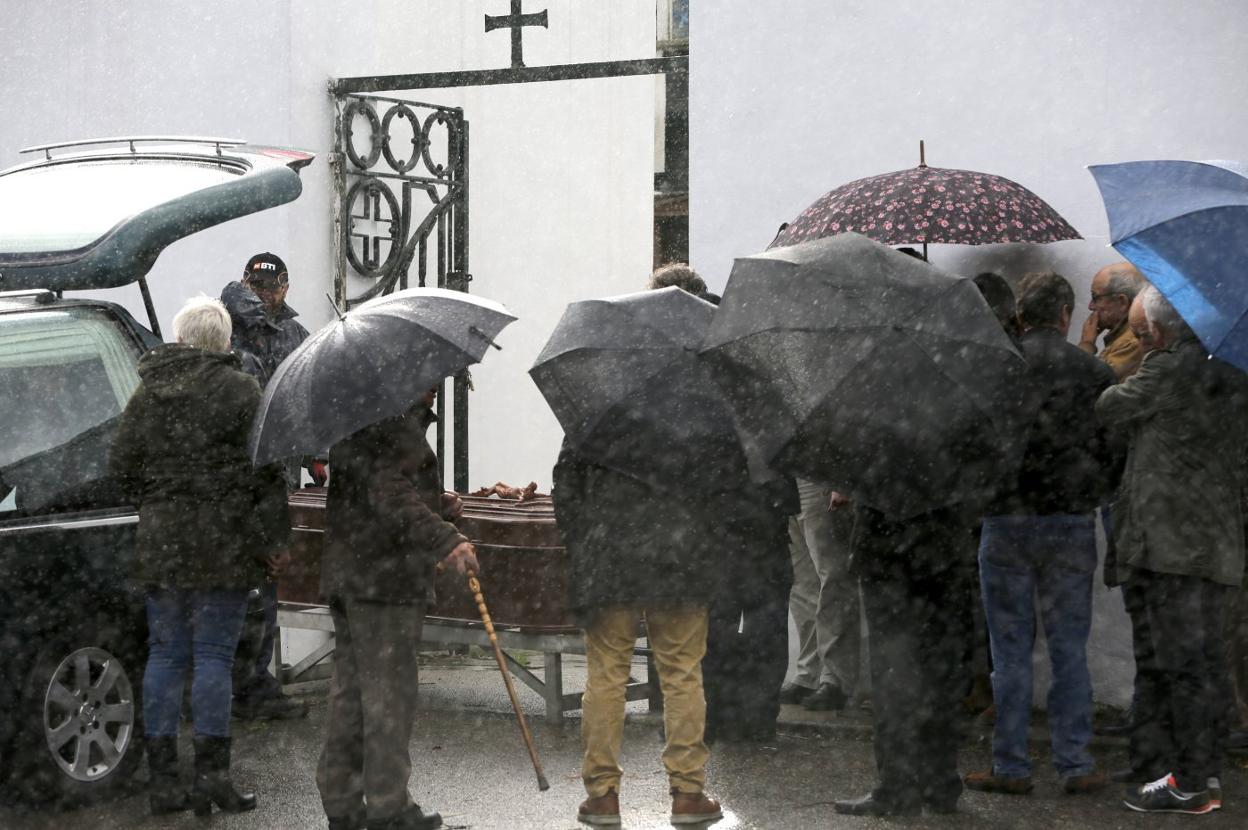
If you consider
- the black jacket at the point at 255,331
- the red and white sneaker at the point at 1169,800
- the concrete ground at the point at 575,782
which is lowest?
the concrete ground at the point at 575,782

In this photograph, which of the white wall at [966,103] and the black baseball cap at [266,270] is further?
the black baseball cap at [266,270]

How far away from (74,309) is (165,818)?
206cm

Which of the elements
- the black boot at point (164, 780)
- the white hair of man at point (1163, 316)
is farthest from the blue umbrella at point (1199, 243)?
the black boot at point (164, 780)

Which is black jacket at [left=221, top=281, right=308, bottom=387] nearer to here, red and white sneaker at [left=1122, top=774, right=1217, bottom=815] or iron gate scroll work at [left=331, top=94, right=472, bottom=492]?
iron gate scroll work at [left=331, top=94, right=472, bottom=492]

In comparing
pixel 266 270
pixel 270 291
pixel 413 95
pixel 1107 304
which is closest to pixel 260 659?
pixel 270 291

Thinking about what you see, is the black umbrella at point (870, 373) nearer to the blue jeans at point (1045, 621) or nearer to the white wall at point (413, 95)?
the blue jeans at point (1045, 621)

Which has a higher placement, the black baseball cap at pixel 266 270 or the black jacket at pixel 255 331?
the black baseball cap at pixel 266 270

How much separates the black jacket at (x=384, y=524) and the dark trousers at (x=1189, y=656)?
8.05ft

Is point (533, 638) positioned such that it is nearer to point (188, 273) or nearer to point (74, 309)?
point (74, 309)

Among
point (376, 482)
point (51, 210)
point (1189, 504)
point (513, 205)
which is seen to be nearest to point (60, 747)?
point (376, 482)

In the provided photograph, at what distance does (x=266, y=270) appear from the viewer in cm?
836

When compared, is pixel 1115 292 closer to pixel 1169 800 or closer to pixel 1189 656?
pixel 1189 656

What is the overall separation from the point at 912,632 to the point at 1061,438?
94 centimetres

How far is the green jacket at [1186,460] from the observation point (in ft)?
19.1
